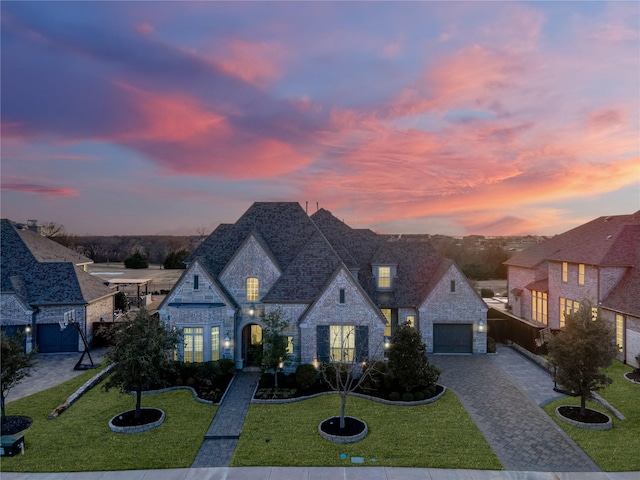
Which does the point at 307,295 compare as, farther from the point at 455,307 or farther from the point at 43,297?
the point at 43,297

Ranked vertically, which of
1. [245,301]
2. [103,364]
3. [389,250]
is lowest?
[103,364]

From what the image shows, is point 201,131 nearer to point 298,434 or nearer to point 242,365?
point 242,365

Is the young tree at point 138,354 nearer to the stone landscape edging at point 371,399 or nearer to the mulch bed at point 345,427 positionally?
the stone landscape edging at point 371,399

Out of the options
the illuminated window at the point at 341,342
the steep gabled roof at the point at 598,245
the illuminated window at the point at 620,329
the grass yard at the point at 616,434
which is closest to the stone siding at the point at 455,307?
the illuminated window at the point at 341,342

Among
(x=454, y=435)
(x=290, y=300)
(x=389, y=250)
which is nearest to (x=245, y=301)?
(x=290, y=300)

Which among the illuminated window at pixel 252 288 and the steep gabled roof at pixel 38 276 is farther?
the steep gabled roof at pixel 38 276

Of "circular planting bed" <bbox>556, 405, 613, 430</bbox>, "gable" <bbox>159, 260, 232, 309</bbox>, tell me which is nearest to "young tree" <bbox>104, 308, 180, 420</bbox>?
"gable" <bbox>159, 260, 232, 309</bbox>

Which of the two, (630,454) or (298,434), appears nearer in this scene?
(630,454)

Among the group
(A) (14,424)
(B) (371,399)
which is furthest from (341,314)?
(A) (14,424)
